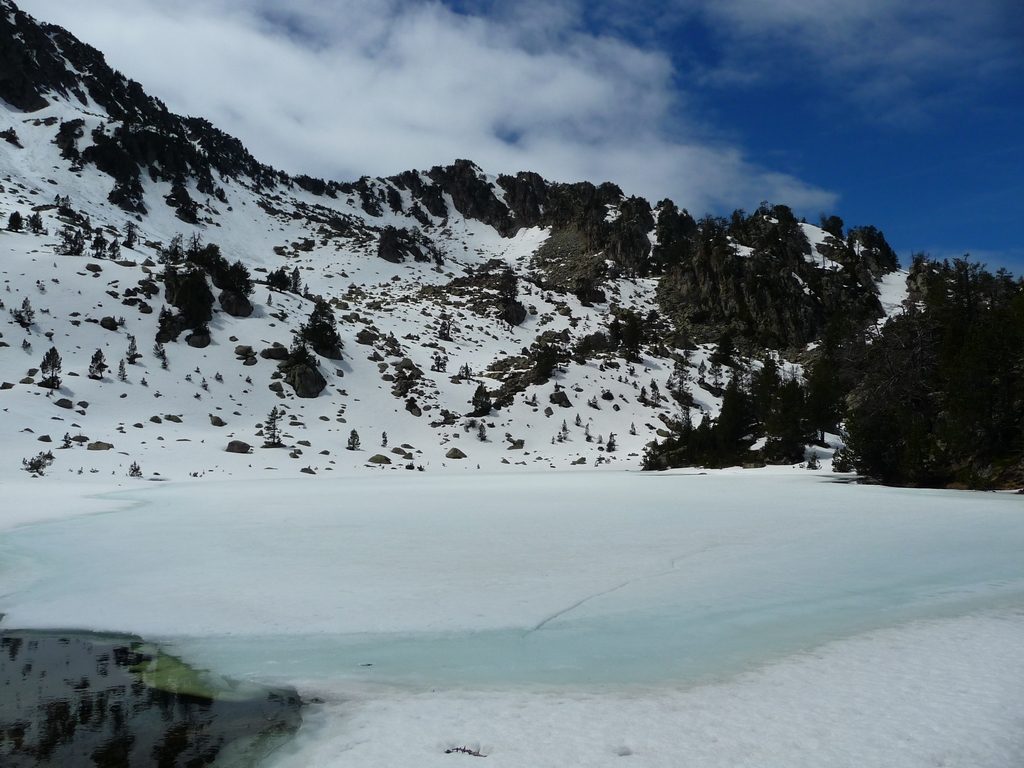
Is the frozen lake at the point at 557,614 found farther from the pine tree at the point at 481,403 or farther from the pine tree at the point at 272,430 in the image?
the pine tree at the point at 481,403

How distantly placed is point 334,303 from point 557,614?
63728 mm

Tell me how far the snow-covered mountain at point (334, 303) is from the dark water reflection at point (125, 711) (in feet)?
75.6

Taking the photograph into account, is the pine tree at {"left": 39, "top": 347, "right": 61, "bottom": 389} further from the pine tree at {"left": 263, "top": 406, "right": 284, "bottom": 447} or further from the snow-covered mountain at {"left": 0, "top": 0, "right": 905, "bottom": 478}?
the pine tree at {"left": 263, "top": 406, "right": 284, "bottom": 447}

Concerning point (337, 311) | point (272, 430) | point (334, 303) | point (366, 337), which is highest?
point (334, 303)

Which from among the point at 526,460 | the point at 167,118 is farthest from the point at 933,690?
the point at 167,118

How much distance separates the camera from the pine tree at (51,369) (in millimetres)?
31455

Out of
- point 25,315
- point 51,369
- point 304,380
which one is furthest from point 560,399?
point 25,315

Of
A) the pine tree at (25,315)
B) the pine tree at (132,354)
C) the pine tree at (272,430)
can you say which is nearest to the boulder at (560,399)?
the pine tree at (272,430)

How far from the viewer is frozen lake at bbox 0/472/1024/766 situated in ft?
12.1

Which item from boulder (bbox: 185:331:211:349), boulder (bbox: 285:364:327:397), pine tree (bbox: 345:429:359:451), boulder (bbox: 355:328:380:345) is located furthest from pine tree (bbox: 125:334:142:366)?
boulder (bbox: 355:328:380:345)

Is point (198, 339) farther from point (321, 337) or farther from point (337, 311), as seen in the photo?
point (337, 311)

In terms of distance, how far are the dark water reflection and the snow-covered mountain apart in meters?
23.0

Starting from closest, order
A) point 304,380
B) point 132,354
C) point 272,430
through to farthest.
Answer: point 272,430, point 132,354, point 304,380

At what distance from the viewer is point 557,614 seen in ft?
19.6
